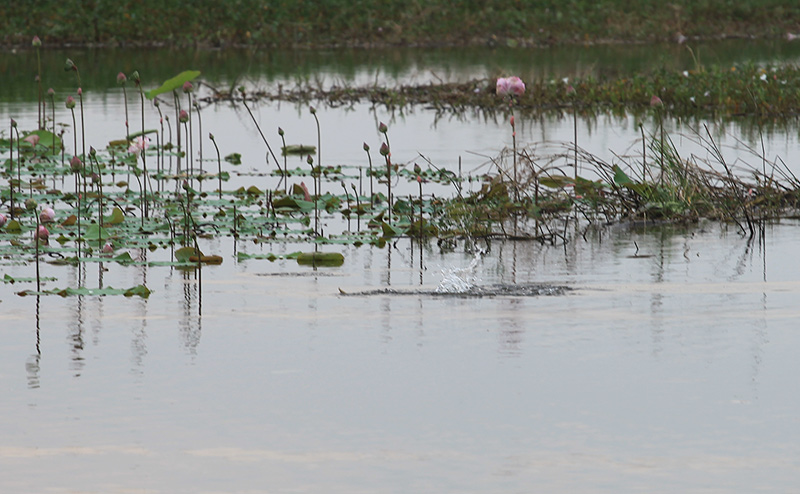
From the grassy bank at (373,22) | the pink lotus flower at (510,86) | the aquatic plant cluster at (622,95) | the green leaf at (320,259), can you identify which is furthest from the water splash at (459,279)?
the grassy bank at (373,22)

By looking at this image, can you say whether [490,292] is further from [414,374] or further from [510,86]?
[510,86]

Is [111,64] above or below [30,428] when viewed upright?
above

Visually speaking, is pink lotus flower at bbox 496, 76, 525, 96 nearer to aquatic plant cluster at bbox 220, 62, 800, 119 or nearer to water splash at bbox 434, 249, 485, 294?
water splash at bbox 434, 249, 485, 294

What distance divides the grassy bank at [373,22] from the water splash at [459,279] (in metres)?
30.4

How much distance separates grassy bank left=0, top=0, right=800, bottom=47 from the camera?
37844mm

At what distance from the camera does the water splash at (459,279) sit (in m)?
7.15

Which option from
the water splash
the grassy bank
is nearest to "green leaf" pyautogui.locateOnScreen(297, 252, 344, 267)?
the water splash

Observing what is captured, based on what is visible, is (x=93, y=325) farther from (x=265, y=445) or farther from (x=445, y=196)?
(x=445, y=196)

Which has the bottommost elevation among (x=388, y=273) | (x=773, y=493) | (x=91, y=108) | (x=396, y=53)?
(x=773, y=493)

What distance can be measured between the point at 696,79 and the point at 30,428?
1581cm

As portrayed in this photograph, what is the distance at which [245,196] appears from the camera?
1045 cm

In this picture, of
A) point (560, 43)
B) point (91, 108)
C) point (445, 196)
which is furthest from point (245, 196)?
point (560, 43)

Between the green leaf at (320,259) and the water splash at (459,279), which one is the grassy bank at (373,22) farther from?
the water splash at (459,279)

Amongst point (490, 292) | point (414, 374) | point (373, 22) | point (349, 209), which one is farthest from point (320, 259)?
point (373, 22)
